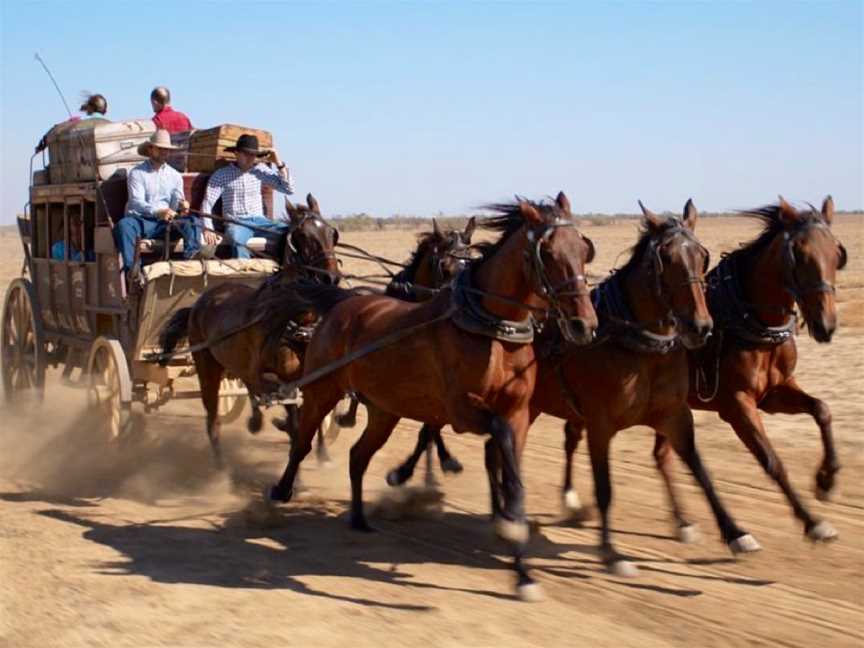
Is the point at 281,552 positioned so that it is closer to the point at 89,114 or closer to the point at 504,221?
the point at 504,221

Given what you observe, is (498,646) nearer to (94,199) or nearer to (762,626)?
(762,626)

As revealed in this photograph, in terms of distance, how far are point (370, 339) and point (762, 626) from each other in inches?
117

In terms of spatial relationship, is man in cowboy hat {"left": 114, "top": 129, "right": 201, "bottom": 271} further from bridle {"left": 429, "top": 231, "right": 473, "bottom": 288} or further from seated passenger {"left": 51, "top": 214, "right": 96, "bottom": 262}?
bridle {"left": 429, "top": 231, "right": 473, "bottom": 288}

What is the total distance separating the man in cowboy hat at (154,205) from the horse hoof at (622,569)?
504 centimetres

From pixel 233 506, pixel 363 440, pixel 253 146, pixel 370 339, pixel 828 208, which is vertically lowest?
pixel 233 506

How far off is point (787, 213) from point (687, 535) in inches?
81.9

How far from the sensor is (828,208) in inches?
273

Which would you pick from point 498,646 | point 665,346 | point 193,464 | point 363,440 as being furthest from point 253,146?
point 498,646

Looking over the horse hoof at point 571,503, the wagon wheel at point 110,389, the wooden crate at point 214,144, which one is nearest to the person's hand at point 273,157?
the wooden crate at point 214,144

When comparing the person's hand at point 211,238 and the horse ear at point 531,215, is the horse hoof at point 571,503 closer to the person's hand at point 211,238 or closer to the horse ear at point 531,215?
the horse ear at point 531,215

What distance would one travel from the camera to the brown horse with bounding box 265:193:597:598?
232 inches

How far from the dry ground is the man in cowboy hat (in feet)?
6.17

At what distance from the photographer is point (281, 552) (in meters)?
6.94

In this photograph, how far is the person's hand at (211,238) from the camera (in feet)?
33.4
